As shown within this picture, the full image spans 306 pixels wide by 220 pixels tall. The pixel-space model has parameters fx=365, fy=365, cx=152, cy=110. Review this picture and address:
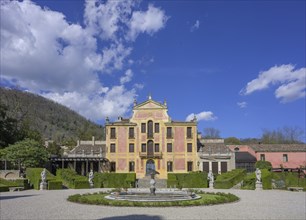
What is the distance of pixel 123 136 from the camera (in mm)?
49562

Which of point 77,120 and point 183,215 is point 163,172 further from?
point 77,120

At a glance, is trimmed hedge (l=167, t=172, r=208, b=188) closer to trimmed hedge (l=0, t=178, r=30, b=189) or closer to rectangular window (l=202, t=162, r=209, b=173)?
rectangular window (l=202, t=162, r=209, b=173)

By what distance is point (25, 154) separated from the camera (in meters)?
40.0

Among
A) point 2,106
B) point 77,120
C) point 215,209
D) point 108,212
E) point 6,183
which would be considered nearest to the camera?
point 108,212

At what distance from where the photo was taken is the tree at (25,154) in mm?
39250

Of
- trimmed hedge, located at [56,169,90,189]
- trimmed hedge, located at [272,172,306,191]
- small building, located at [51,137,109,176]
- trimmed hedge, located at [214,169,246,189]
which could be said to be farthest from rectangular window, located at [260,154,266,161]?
trimmed hedge, located at [56,169,90,189]

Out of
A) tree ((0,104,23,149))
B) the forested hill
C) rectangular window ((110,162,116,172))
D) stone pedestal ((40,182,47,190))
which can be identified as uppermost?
the forested hill

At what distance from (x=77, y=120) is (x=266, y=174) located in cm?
9955

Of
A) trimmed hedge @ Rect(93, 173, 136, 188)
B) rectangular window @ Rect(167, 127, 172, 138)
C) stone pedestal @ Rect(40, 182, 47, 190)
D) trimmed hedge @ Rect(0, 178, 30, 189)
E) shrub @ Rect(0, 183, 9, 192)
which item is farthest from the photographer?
rectangular window @ Rect(167, 127, 172, 138)

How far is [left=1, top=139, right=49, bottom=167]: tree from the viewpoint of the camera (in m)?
39.2

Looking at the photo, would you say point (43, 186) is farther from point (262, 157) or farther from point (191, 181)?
point (262, 157)

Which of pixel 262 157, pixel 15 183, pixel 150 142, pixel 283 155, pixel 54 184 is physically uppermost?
pixel 150 142

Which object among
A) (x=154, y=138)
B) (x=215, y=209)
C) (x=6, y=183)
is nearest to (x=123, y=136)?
(x=154, y=138)

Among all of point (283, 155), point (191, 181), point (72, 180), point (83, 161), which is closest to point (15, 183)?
point (72, 180)
